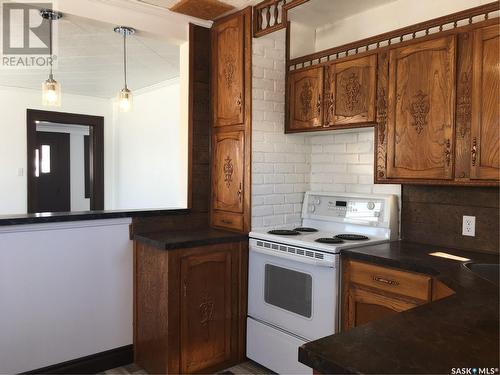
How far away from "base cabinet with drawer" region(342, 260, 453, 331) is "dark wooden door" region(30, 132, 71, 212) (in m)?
7.40

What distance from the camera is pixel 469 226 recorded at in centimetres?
228

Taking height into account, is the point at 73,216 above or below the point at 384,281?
above

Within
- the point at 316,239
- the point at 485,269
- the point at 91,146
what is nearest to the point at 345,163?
the point at 316,239

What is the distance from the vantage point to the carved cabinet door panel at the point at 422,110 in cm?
209

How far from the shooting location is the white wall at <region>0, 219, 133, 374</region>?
7.64 feet

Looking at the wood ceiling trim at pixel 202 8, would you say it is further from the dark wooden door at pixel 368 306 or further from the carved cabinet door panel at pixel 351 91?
the dark wooden door at pixel 368 306

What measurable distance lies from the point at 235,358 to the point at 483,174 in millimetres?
1860

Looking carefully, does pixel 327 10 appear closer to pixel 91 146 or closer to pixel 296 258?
pixel 296 258

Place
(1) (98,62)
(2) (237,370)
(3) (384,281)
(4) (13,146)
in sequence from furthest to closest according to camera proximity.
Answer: (4) (13,146)
(1) (98,62)
(2) (237,370)
(3) (384,281)

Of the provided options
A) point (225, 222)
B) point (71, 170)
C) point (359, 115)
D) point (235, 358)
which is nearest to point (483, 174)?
point (359, 115)

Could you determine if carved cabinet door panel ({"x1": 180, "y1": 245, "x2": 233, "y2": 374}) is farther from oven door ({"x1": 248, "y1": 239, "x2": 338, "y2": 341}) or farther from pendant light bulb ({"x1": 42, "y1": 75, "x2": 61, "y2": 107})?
pendant light bulb ({"x1": 42, "y1": 75, "x2": 61, "y2": 107})

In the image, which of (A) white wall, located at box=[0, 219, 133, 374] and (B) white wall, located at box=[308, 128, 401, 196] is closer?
(A) white wall, located at box=[0, 219, 133, 374]

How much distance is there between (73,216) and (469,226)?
227cm

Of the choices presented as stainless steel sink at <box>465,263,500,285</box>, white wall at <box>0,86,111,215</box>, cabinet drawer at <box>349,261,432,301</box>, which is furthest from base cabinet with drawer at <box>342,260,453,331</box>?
white wall at <box>0,86,111,215</box>
